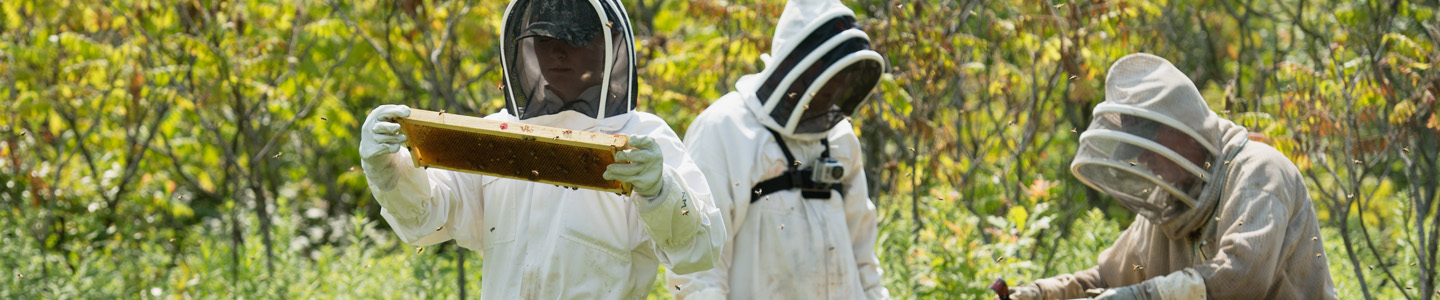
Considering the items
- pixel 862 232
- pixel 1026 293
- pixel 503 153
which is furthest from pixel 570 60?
pixel 1026 293

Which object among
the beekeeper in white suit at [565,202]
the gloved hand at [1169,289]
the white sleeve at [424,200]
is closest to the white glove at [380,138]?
the white sleeve at [424,200]

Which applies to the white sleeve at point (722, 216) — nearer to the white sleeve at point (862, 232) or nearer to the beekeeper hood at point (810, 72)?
the beekeeper hood at point (810, 72)

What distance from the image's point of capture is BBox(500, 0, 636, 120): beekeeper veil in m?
2.91

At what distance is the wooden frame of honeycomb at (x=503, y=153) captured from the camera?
2.39 meters

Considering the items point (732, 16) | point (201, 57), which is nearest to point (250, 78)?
point (201, 57)

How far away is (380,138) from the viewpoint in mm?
2402

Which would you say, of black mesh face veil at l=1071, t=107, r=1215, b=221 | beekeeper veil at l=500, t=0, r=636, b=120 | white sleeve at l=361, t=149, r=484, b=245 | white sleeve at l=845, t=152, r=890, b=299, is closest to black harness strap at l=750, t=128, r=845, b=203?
white sleeve at l=845, t=152, r=890, b=299

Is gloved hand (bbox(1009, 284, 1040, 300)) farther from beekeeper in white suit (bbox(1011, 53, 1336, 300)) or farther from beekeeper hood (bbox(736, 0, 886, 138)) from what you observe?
beekeeper hood (bbox(736, 0, 886, 138))

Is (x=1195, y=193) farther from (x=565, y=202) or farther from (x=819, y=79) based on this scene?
(x=565, y=202)

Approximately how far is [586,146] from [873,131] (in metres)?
5.73

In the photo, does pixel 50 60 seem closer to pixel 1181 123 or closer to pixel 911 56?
pixel 911 56

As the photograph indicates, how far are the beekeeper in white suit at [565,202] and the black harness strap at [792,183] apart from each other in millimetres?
869

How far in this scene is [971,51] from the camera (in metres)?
7.47

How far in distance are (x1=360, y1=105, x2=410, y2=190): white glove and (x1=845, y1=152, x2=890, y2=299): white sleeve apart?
195 centimetres
